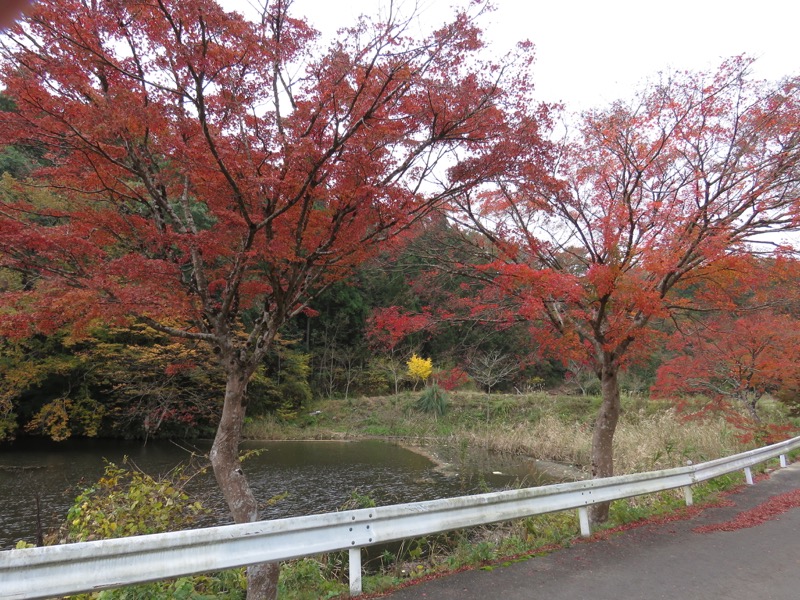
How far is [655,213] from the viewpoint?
7.31m

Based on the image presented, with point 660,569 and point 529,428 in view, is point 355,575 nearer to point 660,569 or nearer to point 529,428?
point 660,569

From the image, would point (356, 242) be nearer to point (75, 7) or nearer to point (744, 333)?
point (75, 7)

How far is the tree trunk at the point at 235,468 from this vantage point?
4.47 m

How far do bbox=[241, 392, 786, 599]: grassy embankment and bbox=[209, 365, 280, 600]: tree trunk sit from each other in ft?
1.04

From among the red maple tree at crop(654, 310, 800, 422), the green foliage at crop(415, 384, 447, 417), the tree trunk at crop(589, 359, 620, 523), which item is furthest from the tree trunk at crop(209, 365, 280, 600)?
the green foliage at crop(415, 384, 447, 417)

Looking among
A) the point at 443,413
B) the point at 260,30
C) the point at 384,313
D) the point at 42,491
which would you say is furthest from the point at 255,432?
the point at 260,30

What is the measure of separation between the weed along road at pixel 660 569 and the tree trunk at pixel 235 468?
1.75 meters

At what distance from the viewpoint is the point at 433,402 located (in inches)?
1016

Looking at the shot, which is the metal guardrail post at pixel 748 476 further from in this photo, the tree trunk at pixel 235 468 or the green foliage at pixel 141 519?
the green foliage at pixel 141 519

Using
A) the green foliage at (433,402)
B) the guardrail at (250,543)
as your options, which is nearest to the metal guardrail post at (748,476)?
the guardrail at (250,543)

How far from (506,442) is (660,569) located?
1447 centimetres

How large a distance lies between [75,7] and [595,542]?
7.18 m

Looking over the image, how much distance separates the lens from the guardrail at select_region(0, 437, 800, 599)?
244 centimetres

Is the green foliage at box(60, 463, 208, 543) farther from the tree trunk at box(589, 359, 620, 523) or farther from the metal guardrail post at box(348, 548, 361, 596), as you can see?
the tree trunk at box(589, 359, 620, 523)
